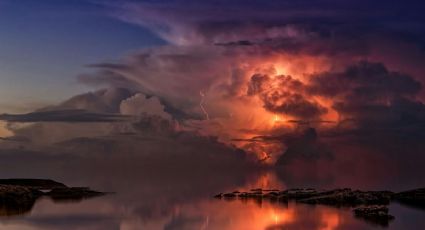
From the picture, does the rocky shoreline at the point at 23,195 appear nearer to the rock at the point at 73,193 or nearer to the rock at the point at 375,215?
the rock at the point at 73,193

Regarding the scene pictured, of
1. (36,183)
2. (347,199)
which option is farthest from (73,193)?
(347,199)

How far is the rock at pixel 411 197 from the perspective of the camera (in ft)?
296

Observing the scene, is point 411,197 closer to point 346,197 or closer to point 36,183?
point 346,197

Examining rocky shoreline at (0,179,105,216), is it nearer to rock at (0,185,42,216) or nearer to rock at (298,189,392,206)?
rock at (0,185,42,216)

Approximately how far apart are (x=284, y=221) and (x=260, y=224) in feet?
11.9

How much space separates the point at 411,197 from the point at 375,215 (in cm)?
3471

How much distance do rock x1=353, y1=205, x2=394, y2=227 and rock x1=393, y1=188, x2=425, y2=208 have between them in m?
23.1

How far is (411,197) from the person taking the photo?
9612cm

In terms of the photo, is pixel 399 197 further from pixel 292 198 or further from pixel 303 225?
pixel 303 225

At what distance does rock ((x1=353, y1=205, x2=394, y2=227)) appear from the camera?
199 ft

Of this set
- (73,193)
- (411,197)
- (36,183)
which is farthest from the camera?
(36,183)

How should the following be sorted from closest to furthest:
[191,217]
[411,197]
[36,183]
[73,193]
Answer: [191,217]
[411,197]
[73,193]
[36,183]

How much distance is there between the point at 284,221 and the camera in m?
60.0

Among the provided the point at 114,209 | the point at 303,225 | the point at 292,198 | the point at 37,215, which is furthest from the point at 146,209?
the point at 292,198
